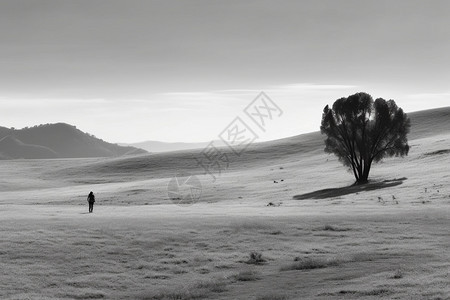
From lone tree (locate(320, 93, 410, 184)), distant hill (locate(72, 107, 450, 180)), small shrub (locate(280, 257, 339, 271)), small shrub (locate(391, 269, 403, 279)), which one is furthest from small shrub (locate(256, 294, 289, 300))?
distant hill (locate(72, 107, 450, 180))

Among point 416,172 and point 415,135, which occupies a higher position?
point 415,135

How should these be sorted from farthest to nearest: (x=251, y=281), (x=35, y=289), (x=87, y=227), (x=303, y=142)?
(x=303, y=142)
(x=87, y=227)
(x=251, y=281)
(x=35, y=289)

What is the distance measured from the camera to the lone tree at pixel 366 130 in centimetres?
6387

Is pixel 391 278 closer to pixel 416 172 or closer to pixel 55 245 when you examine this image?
pixel 55 245

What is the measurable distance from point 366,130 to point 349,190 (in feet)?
38.5

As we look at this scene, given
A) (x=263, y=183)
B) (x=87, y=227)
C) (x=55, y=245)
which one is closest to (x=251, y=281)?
(x=55, y=245)

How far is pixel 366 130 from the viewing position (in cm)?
6394

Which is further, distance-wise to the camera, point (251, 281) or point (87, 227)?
point (87, 227)

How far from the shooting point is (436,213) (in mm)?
31750

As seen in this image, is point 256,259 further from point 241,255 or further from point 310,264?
point 310,264

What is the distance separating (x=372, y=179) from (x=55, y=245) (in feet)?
163

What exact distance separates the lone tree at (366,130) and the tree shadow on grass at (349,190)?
16.1ft

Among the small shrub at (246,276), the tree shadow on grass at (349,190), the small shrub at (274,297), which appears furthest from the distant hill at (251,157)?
the small shrub at (274,297)

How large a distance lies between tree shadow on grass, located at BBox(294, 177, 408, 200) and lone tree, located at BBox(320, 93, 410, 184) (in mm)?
4907
